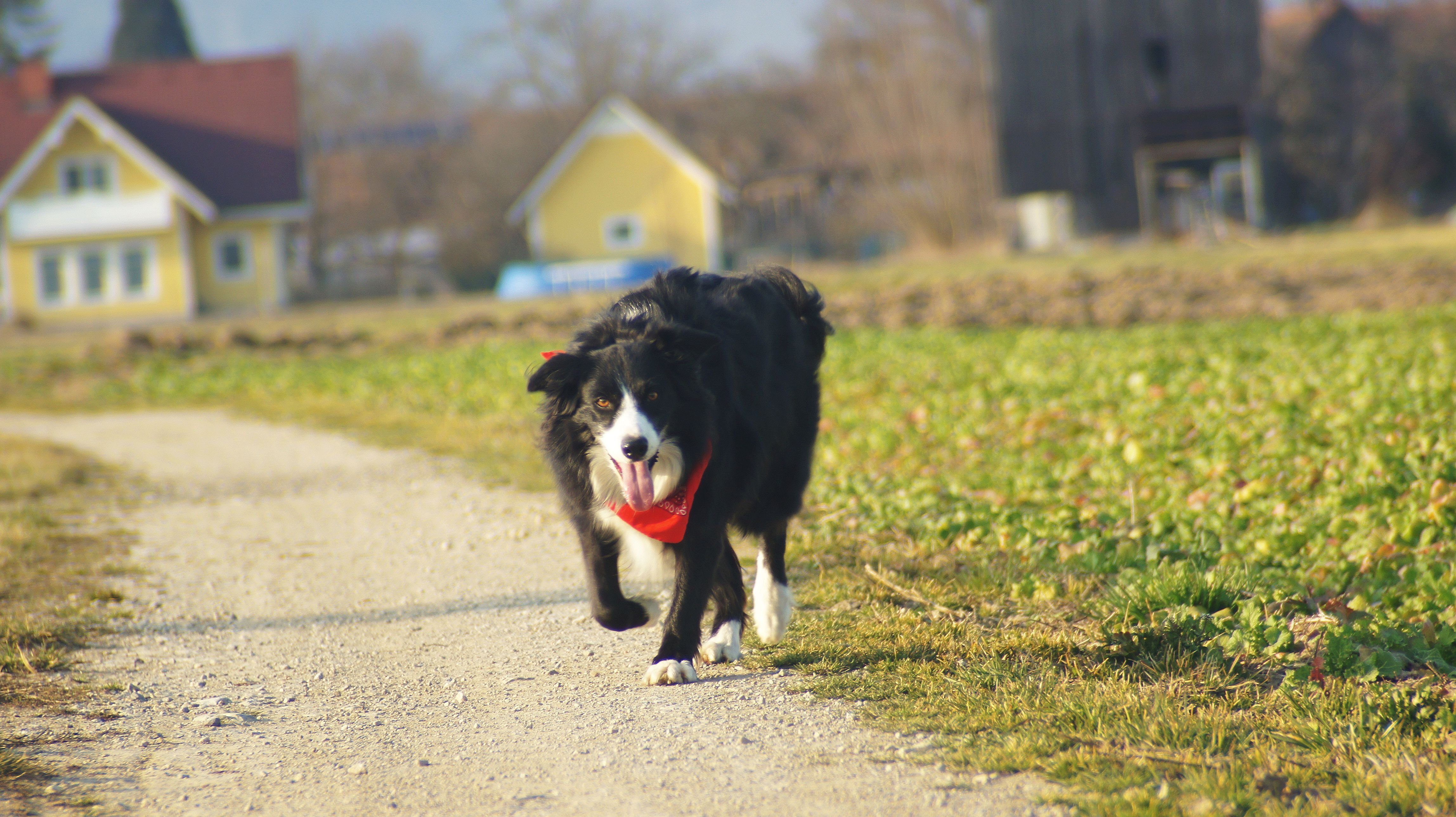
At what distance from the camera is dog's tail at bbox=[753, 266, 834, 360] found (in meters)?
5.83

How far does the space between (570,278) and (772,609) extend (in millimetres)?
32879

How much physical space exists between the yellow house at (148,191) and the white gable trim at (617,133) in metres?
7.91

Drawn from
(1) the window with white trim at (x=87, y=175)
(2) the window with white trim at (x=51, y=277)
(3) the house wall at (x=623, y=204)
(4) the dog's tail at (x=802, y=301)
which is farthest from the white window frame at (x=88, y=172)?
(4) the dog's tail at (x=802, y=301)

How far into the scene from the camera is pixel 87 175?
123 ft

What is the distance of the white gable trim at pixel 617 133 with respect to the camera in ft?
133

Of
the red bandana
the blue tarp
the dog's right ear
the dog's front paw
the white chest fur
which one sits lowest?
the dog's front paw

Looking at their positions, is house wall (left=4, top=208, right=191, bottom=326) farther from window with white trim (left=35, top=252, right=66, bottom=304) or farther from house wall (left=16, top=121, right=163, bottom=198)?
house wall (left=16, top=121, right=163, bottom=198)

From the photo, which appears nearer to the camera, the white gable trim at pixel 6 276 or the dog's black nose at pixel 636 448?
the dog's black nose at pixel 636 448

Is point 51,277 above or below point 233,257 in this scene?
below

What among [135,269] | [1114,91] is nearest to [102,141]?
[135,269]

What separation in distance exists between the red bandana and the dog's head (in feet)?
0.10

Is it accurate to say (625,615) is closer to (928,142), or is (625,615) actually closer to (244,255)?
(928,142)

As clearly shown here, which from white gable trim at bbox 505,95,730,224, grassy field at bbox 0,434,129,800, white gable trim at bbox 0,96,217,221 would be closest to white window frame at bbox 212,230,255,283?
white gable trim at bbox 0,96,217,221

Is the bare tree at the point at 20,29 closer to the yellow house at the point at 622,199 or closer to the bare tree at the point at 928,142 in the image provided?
the yellow house at the point at 622,199
